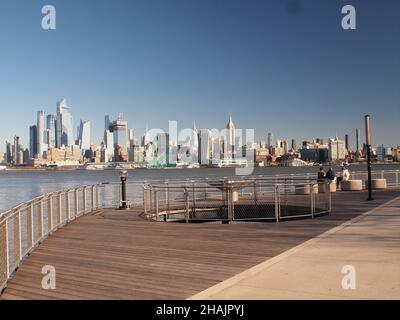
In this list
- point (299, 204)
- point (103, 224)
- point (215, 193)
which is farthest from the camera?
point (215, 193)

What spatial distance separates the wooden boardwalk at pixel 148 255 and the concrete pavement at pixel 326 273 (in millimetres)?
430

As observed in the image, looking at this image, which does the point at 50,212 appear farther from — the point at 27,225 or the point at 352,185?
the point at 352,185

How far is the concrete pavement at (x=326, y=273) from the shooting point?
6.27 meters

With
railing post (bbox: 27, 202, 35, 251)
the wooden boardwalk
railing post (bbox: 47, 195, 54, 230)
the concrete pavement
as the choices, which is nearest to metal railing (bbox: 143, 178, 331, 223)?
the wooden boardwalk

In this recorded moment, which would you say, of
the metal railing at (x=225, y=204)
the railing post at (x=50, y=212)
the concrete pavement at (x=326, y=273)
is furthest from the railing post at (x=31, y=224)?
the metal railing at (x=225, y=204)

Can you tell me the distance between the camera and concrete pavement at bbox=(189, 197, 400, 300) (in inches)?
247

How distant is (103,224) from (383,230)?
8.20 metres

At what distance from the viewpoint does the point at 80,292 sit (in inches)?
273

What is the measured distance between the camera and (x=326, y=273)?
24.1 ft

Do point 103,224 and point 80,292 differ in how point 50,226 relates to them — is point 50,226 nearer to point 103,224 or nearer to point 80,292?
point 103,224

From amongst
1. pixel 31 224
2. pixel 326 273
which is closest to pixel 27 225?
pixel 31 224

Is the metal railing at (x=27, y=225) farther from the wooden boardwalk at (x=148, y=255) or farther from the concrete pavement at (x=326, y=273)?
the concrete pavement at (x=326, y=273)
